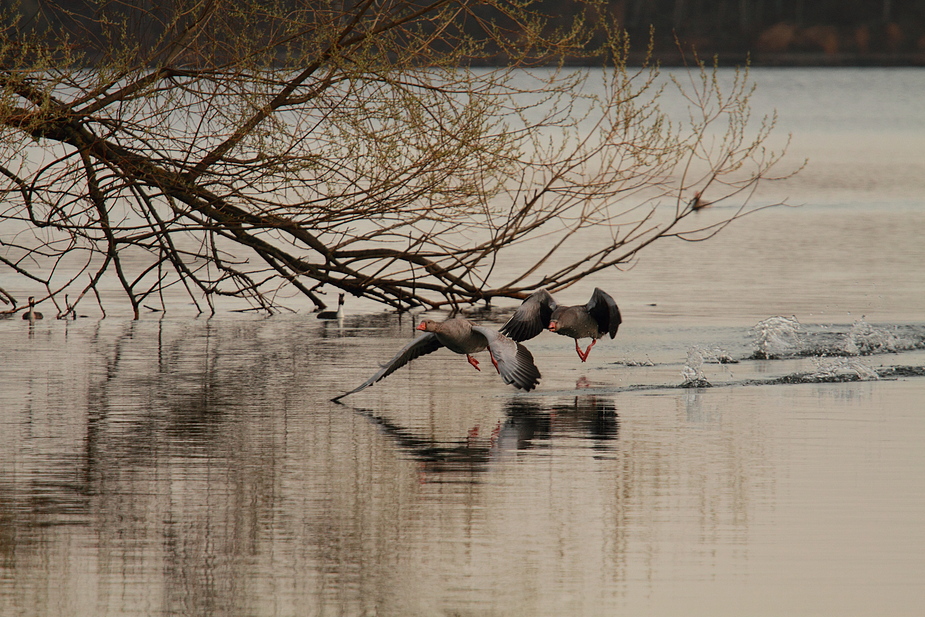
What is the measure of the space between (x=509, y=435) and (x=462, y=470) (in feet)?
3.38

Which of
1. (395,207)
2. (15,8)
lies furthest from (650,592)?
(15,8)

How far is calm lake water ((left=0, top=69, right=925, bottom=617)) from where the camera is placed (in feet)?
20.1

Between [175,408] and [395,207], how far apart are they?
2704mm

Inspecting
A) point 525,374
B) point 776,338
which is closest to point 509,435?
point 525,374

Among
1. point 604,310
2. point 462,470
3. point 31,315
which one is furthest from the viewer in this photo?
point 31,315

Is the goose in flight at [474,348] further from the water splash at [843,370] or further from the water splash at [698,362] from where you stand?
the water splash at [843,370]

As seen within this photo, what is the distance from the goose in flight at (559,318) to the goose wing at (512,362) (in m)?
0.61

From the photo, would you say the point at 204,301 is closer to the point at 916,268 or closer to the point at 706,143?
the point at 916,268

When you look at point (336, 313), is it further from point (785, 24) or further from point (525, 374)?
point (785, 24)

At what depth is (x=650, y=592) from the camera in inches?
239

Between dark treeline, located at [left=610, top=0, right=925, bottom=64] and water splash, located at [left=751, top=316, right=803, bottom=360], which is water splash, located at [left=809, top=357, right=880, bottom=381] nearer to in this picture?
water splash, located at [left=751, top=316, right=803, bottom=360]

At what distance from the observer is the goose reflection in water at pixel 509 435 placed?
832 cm

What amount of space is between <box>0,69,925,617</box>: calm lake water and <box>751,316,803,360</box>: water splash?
0.03 m

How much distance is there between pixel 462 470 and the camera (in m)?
8.18
